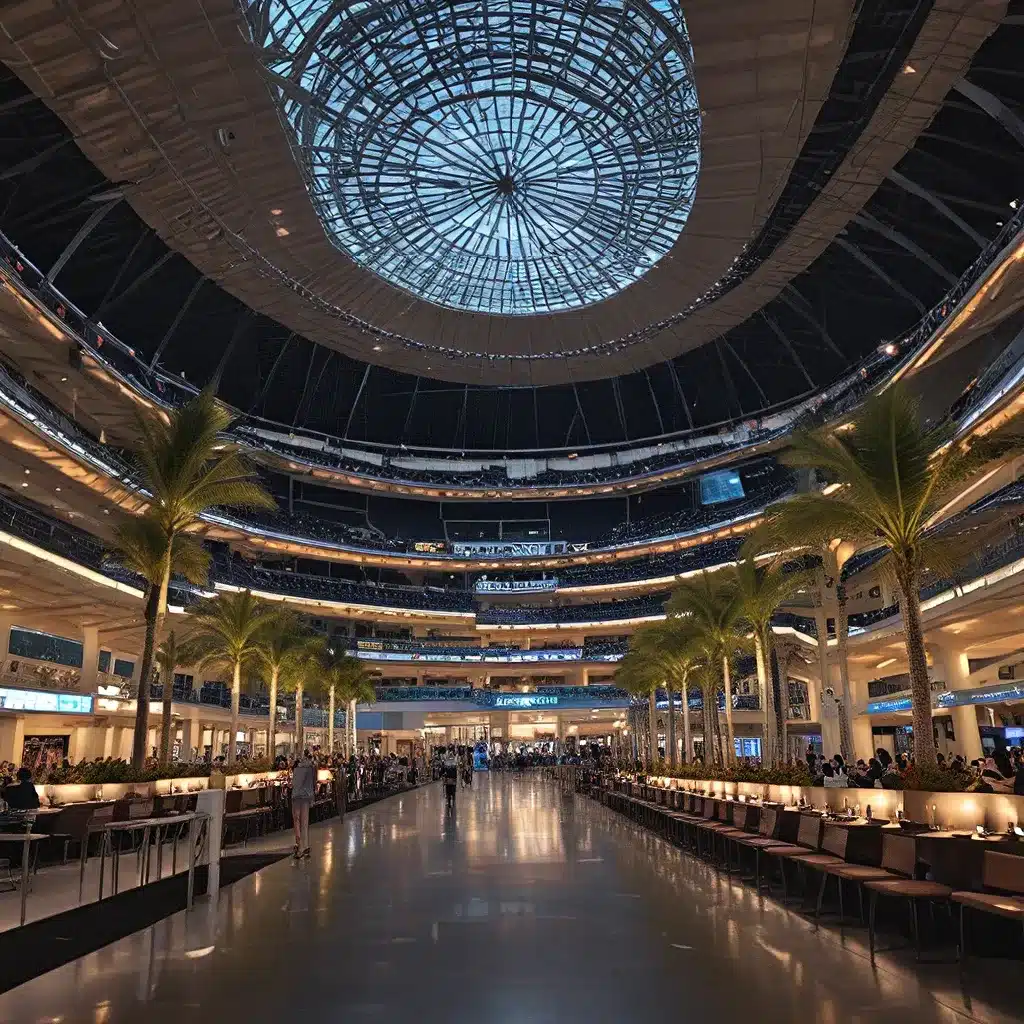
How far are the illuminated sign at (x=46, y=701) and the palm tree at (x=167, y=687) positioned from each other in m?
2.96

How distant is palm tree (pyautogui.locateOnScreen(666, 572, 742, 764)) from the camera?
29.9 metres

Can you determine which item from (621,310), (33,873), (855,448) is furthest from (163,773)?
(621,310)

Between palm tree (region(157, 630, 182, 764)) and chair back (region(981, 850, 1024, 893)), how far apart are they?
19867mm

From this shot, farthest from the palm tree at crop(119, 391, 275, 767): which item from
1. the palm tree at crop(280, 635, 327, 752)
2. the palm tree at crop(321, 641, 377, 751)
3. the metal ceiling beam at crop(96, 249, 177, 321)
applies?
the palm tree at crop(321, 641, 377, 751)

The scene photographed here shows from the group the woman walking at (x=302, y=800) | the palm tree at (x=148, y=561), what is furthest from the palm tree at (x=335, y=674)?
the woman walking at (x=302, y=800)

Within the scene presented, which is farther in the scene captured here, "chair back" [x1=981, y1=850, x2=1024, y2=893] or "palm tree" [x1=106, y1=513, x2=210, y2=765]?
"palm tree" [x1=106, y1=513, x2=210, y2=765]

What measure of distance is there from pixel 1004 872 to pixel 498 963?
3.99 metres

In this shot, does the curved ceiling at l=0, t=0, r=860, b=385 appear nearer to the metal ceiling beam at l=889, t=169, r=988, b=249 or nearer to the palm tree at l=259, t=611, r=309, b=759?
the metal ceiling beam at l=889, t=169, r=988, b=249

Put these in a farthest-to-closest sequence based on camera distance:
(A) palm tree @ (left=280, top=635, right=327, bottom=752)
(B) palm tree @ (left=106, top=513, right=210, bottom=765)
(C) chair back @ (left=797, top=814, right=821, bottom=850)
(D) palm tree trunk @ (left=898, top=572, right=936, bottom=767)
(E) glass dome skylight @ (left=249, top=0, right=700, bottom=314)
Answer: (A) palm tree @ (left=280, top=635, right=327, bottom=752) → (E) glass dome skylight @ (left=249, top=0, right=700, bottom=314) → (B) palm tree @ (left=106, top=513, right=210, bottom=765) → (D) palm tree trunk @ (left=898, top=572, right=936, bottom=767) → (C) chair back @ (left=797, top=814, right=821, bottom=850)

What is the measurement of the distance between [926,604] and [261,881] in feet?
93.4

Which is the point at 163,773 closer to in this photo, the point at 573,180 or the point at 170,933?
the point at 170,933

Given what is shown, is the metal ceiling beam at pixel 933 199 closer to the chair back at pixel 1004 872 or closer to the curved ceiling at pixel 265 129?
the curved ceiling at pixel 265 129

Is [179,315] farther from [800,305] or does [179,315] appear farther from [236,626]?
[800,305]

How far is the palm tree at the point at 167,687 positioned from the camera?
2545 cm
